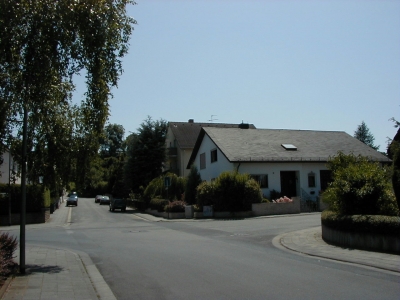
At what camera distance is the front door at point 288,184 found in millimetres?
35250

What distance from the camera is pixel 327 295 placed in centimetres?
745

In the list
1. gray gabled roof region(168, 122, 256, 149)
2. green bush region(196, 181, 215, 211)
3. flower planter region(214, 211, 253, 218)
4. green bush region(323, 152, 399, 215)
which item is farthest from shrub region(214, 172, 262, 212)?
gray gabled roof region(168, 122, 256, 149)

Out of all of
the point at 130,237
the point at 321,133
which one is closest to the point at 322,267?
the point at 130,237

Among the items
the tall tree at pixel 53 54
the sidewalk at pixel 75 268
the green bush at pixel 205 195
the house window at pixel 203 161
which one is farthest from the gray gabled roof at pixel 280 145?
the tall tree at pixel 53 54

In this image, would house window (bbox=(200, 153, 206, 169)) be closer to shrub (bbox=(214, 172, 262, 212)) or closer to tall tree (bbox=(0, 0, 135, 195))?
shrub (bbox=(214, 172, 262, 212))

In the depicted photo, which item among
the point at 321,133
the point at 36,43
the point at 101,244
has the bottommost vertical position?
the point at 101,244

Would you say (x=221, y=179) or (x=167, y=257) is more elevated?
(x=221, y=179)

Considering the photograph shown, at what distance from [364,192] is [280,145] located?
23618mm

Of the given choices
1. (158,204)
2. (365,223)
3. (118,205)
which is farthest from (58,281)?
(118,205)

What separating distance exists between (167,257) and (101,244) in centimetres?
498

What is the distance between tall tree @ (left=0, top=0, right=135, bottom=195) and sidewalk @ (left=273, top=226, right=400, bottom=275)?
7.30 m

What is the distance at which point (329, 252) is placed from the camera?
41.7ft

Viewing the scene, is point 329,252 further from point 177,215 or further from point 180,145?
point 180,145

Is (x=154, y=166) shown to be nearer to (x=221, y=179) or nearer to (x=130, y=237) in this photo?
(x=221, y=179)
